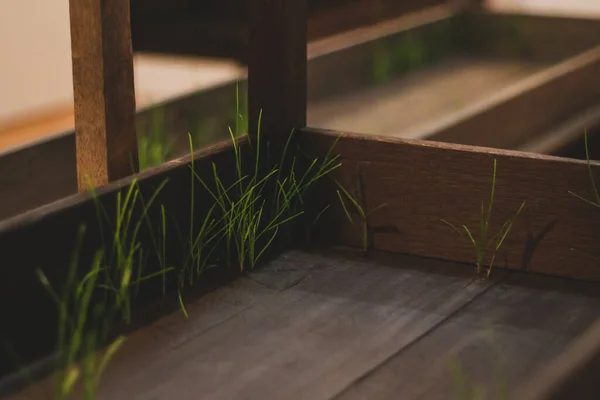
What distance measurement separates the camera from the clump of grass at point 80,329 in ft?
3.32

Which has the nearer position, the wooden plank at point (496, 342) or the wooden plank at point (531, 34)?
the wooden plank at point (496, 342)

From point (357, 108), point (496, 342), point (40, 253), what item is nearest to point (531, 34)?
point (357, 108)

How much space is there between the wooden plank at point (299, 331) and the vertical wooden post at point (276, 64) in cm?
19

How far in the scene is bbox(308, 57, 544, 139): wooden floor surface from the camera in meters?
2.08

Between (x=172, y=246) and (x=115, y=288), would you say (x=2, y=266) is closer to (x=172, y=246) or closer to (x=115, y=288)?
(x=115, y=288)

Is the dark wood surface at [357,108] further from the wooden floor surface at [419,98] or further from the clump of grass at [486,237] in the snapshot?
the clump of grass at [486,237]

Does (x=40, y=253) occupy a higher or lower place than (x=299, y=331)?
higher

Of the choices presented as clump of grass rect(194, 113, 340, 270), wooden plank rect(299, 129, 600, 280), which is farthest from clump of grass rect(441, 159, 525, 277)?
clump of grass rect(194, 113, 340, 270)

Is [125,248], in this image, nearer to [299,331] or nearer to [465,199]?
[299,331]

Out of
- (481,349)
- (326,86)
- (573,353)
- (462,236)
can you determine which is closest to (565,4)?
(326,86)

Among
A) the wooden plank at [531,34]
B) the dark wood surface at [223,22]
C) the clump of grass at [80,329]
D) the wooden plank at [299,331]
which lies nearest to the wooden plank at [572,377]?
the wooden plank at [299,331]

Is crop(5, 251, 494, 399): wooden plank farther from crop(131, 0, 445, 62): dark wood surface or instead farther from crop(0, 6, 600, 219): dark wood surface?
crop(131, 0, 445, 62): dark wood surface

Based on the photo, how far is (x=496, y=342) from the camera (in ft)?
3.65

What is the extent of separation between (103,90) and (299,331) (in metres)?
0.36
